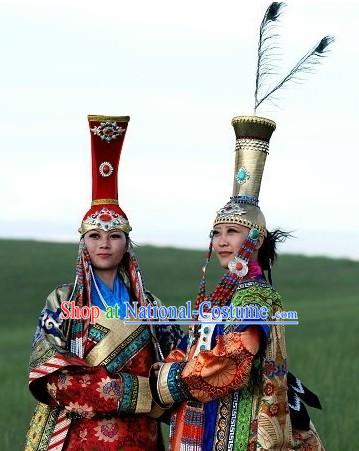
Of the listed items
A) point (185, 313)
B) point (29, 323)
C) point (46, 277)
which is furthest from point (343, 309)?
point (185, 313)

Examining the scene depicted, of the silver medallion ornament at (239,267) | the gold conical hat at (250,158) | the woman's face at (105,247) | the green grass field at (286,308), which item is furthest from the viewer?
the green grass field at (286,308)

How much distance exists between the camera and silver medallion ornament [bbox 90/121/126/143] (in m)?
6.89

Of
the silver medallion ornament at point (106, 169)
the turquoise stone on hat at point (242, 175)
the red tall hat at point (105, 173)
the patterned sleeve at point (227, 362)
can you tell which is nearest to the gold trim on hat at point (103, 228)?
the red tall hat at point (105, 173)

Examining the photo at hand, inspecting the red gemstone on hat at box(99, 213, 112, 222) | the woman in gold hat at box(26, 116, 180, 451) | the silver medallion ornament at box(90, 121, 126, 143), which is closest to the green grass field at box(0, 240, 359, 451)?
the woman in gold hat at box(26, 116, 180, 451)

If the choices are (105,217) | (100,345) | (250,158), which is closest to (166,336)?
(100,345)

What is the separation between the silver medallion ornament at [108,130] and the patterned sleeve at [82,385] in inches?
51.9

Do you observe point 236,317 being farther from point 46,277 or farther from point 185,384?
point 46,277

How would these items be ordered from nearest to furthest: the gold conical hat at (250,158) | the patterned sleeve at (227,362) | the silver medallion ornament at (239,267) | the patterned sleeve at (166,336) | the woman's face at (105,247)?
the patterned sleeve at (227,362) < the silver medallion ornament at (239,267) < the gold conical hat at (250,158) < the woman's face at (105,247) < the patterned sleeve at (166,336)

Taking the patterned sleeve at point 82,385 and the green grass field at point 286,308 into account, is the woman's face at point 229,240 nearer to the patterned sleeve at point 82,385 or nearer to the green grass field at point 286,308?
the patterned sleeve at point 82,385

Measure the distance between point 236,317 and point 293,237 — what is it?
0.82 m

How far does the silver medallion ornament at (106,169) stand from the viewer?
7012 mm

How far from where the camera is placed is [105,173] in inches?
276

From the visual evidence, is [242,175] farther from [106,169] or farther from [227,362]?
[227,362]

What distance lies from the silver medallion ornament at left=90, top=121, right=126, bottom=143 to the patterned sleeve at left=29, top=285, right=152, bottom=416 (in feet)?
4.32
